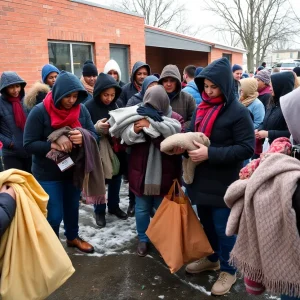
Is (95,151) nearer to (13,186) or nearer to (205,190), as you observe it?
(205,190)

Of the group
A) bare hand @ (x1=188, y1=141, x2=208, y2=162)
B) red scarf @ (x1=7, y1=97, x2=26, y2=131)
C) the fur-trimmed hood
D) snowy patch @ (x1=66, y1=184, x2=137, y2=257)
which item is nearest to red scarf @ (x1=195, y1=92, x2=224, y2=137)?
bare hand @ (x1=188, y1=141, x2=208, y2=162)

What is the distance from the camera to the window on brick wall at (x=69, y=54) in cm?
723

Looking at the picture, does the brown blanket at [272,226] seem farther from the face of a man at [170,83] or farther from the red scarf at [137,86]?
the red scarf at [137,86]

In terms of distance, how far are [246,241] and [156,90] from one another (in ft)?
6.30

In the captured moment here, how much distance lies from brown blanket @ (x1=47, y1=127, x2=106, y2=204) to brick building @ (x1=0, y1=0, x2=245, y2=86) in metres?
3.80

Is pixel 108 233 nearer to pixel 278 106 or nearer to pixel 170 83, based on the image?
pixel 170 83

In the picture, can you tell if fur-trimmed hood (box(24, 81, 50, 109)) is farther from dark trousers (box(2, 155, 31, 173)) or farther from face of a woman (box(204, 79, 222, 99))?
face of a woman (box(204, 79, 222, 99))

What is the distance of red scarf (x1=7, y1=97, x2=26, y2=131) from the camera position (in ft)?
13.1

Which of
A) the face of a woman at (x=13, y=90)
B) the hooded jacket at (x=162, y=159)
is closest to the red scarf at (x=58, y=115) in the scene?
the hooded jacket at (x=162, y=159)

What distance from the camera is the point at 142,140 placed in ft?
10.3

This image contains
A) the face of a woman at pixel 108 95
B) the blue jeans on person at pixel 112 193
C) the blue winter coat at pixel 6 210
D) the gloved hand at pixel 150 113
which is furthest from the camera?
the blue jeans on person at pixel 112 193

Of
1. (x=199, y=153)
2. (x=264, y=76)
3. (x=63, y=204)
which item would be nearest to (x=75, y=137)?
(x=63, y=204)

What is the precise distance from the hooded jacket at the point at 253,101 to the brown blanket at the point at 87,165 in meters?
2.73

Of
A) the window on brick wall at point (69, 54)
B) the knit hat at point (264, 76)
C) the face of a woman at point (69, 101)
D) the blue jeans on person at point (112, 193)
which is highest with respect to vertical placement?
the window on brick wall at point (69, 54)
